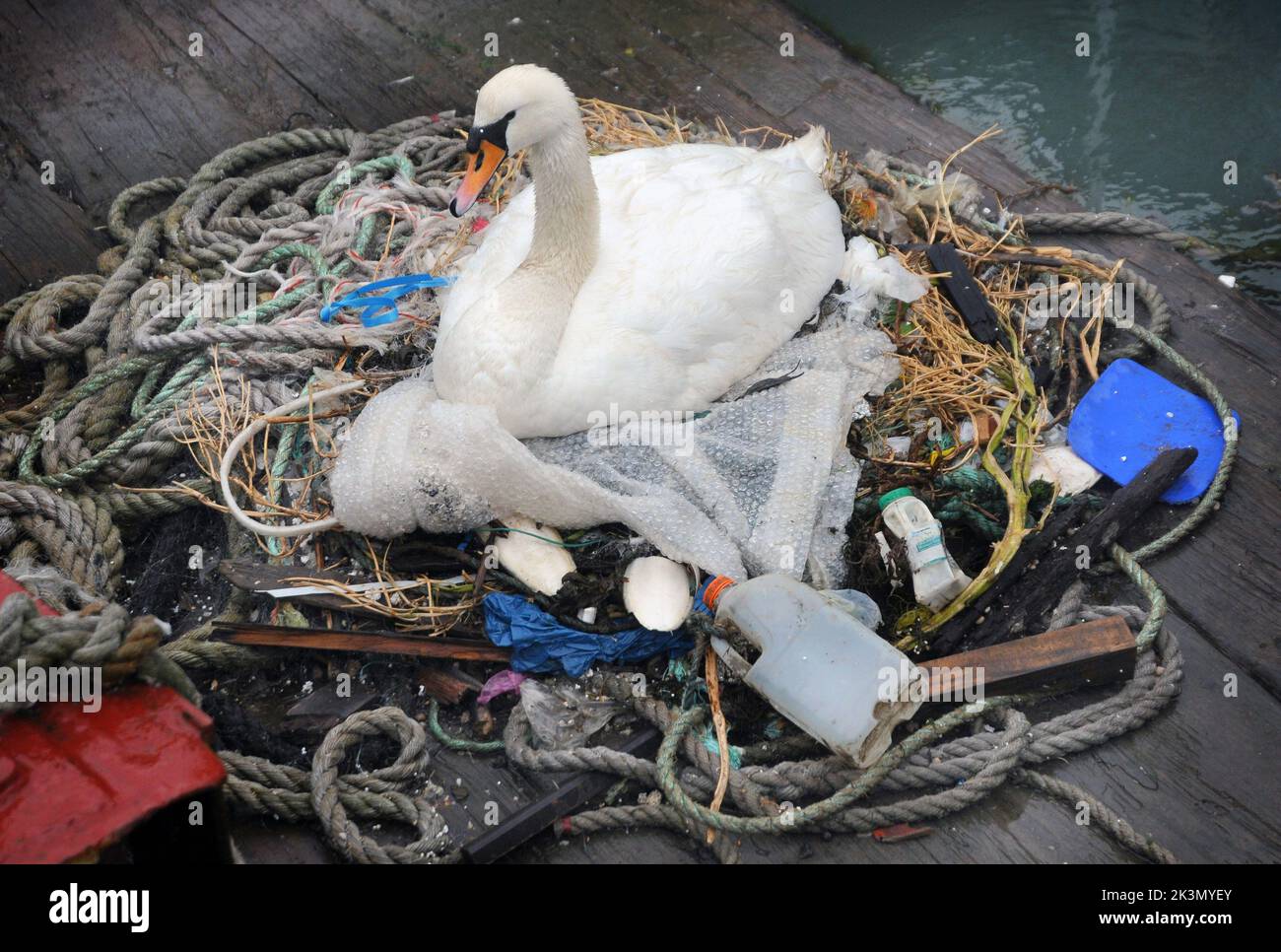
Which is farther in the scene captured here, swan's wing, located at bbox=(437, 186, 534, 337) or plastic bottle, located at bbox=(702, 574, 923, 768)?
swan's wing, located at bbox=(437, 186, 534, 337)

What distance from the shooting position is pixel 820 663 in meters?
2.50

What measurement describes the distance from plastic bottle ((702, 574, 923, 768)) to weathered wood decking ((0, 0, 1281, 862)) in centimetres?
91

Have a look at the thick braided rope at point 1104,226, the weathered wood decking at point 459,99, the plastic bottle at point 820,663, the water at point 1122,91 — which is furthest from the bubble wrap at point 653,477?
the water at point 1122,91

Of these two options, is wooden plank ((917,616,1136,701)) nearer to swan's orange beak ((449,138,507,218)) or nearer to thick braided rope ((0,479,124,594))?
swan's orange beak ((449,138,507,218))

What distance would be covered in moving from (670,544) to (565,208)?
1.00 metres

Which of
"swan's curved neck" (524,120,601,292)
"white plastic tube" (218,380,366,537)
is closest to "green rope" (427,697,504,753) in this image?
"white plastic tube" (218,380,366,537)

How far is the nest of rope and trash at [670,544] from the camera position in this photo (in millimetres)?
2545

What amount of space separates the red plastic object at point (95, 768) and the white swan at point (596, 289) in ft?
4.06

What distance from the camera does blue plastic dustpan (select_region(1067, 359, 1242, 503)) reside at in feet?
9.98

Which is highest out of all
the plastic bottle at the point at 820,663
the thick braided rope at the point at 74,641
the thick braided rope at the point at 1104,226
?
the thick braided rope at the point at 1104,226

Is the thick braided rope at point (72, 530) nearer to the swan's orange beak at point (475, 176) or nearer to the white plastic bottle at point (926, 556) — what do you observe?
the swan's orange beak at point (475, 176)

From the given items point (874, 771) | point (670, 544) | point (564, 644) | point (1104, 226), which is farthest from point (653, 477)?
point (1104, 226)

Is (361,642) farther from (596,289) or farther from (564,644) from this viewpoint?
(596,289)

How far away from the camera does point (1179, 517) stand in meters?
3.01
